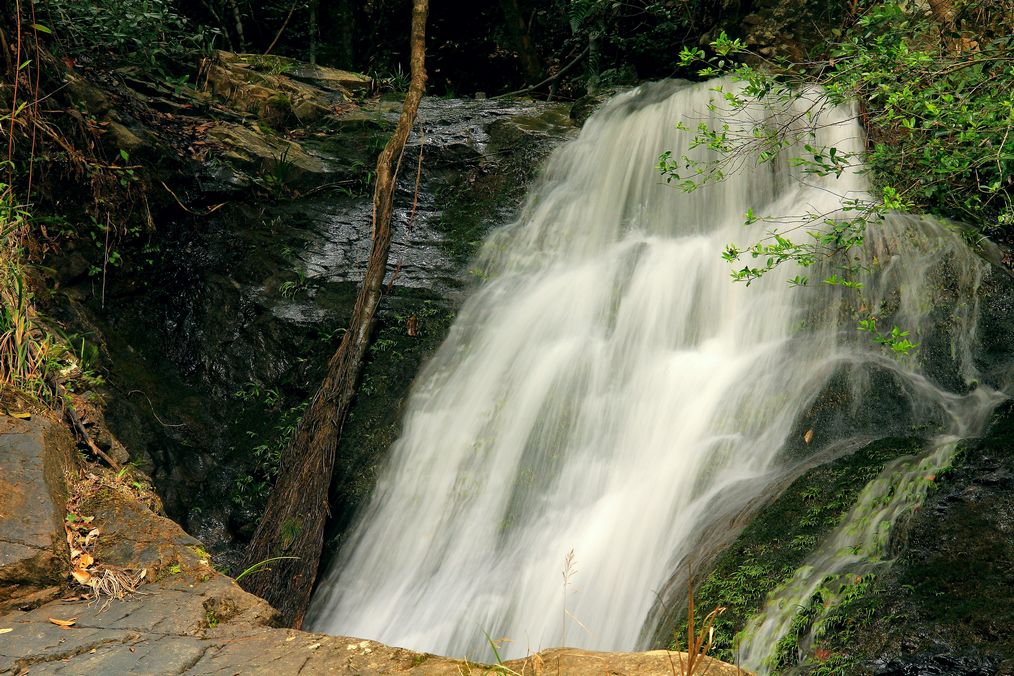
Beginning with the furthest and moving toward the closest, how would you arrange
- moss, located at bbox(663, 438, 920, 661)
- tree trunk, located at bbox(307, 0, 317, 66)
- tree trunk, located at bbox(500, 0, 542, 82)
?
tree trunk, located at bbox(307, 0, 317, 66), tree trunk, located at bbox(500, 0, 542, 82), moss, located at bbox(663, 438, 920, 661)

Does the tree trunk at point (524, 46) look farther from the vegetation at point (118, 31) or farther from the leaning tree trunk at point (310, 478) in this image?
the leaning tree trunk at point (310, 478)

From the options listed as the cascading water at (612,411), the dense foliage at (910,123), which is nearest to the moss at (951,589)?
the dense foliage at (910,123)

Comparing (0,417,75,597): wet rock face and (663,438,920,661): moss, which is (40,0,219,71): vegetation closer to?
(0,417,75,597): wet rock face

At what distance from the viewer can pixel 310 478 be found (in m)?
6.36

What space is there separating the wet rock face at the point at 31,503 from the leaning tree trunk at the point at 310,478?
178 centimetres

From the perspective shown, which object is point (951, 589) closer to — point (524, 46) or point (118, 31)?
point (118, 31)

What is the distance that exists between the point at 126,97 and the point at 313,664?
701cm

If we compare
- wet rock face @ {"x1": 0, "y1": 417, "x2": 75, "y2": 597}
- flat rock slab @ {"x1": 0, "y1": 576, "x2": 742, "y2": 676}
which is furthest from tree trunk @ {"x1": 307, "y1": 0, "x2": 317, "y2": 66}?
flat rock slab @ {"x1": 0, "y1": 576, "x2": 742, "y2": 676}

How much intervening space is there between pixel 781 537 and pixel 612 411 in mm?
2290

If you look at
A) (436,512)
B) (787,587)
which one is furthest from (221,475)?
(787,587)

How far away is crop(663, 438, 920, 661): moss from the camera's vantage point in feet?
13.1

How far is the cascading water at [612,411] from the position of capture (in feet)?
16.8

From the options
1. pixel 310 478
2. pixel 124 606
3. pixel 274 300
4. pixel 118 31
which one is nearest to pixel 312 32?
pixel 118 31

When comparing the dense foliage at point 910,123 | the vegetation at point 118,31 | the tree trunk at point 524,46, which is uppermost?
the tree trunk at point 524,46
